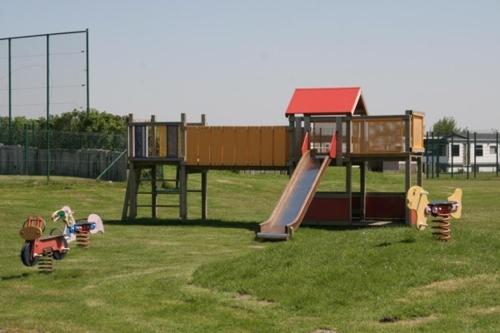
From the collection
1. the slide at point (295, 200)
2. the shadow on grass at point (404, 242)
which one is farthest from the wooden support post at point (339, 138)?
the shadow on grass at point (404, 242)

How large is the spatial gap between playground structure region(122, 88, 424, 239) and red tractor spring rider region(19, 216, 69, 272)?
338 inches

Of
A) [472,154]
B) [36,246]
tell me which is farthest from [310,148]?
[472,154]

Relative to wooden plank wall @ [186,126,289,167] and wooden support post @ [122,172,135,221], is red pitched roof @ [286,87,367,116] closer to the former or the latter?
wooden plank wall @ [186,126,289,167]

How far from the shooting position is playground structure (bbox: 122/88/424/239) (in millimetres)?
26078

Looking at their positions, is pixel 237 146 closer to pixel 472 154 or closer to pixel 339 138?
pixel 339 138

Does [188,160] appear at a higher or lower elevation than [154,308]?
higher

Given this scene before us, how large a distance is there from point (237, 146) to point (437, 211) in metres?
13.1

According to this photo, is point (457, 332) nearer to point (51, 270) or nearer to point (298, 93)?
point (51, 270)

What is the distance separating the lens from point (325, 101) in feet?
93.5

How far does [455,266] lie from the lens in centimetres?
1302

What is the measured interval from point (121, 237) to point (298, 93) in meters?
8.97

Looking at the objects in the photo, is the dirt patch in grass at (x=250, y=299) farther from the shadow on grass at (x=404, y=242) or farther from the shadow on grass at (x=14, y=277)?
the shadow on grass at (x=14, y=277)

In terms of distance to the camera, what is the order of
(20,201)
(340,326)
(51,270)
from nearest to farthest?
(340,326)
(51,270)
(20,201)

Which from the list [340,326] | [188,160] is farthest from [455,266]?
[188,160]
